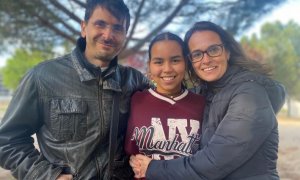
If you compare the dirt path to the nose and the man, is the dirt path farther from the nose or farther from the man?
the nose

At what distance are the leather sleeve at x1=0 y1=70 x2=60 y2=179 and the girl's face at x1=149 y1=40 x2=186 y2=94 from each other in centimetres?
71

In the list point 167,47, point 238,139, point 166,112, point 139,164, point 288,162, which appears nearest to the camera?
point 238,139

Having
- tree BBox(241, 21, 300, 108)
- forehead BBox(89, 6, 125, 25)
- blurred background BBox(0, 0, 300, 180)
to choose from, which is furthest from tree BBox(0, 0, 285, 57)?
tree BBox(241, 21, 300, 108)

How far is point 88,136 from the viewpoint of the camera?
71.8 inches

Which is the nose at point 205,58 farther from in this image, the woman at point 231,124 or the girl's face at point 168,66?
the girl's face at point 168,66

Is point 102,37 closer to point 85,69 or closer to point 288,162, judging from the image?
point 85,69

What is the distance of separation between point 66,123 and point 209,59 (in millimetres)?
844

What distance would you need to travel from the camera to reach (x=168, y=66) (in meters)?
2.03

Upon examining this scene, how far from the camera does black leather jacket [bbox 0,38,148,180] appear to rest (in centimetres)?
179

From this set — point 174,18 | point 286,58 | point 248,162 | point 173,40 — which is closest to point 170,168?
point 248,162

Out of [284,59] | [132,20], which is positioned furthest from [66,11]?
[284,59]

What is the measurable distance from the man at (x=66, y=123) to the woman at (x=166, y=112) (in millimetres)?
116

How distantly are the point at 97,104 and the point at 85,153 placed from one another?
0.88 feet

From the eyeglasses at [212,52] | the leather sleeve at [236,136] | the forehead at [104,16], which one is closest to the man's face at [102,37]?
the forehead at [104,16]
